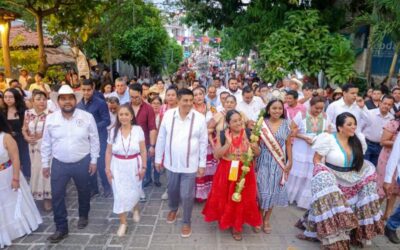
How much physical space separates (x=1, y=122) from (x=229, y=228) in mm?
3239

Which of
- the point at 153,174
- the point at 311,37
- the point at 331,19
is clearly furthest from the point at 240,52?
the point at 153,174

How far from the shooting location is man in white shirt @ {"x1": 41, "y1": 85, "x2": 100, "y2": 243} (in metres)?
4.38

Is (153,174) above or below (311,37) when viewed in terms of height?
below

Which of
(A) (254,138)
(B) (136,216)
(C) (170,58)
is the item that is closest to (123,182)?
(B) (136,216)

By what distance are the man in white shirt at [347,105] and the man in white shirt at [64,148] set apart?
13.0ft

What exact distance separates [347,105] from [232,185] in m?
2.85

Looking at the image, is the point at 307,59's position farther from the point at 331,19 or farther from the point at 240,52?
the point at 240,52

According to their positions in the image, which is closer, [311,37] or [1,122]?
[1,122]

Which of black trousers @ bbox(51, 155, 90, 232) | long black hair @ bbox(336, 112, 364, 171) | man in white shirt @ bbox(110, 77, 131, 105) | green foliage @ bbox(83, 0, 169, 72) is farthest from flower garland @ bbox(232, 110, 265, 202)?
green foliage @ bbox(83, 0, 169, 72)

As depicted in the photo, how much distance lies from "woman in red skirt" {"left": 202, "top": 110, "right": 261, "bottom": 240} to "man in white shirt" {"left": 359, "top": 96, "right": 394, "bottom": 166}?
8.87 feet

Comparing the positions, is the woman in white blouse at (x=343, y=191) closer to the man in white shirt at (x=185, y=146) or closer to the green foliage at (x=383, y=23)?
the man in white shirt at (x=185, y=146)

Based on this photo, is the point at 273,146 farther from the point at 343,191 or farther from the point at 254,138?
the point at 343,191

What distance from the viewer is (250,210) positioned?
14.8 ft

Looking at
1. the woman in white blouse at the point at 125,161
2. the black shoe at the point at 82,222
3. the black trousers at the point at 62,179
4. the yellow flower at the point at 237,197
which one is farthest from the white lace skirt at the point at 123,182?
the yellow flower at the point at 237,197
